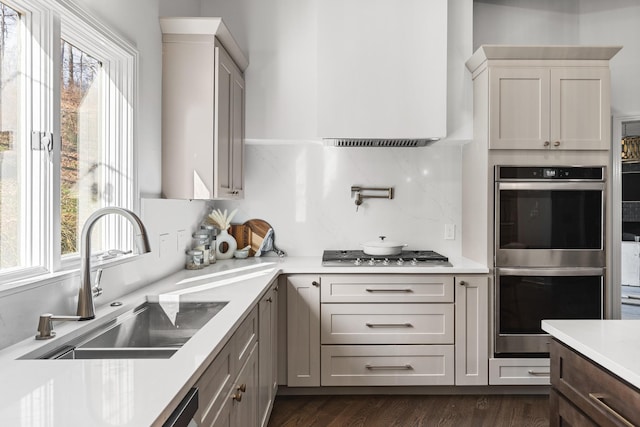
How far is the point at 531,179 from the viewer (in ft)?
9.25

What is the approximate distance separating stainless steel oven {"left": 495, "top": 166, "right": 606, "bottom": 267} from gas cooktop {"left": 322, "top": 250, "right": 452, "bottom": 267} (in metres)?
0.39

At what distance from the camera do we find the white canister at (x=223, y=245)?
126 inches

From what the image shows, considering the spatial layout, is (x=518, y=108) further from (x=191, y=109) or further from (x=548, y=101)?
(x=191, y=109)

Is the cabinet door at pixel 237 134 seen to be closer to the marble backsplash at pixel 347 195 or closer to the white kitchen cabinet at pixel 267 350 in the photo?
the marble backsplash at pixel 347 195

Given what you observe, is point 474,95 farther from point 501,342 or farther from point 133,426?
point 133,426

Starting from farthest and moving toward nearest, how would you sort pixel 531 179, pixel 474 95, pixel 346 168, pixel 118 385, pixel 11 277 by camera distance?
pixel 346 168, pixel 474 95, pixel 531 179, pixel 11 277, pixel 118 385

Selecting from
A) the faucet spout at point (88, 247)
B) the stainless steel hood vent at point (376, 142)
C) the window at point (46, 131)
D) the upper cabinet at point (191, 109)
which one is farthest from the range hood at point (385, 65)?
the faucet spout at point (88, 247)

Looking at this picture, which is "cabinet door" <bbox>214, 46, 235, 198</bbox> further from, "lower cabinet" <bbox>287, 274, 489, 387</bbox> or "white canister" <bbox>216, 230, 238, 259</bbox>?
"lower cabinet" <bbox>287, 274, 489, 387</bbox>

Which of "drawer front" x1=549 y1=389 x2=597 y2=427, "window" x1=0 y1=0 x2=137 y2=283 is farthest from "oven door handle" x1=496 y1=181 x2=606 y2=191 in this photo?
"window" x1=0 y1=0 x2=137 y2=283

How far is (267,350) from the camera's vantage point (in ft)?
7.68

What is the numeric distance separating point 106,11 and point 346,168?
1.96 meters

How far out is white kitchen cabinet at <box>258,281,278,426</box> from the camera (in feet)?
7.03

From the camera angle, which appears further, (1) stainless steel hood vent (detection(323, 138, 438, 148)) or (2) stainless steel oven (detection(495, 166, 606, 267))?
(1) stainless steel hood vent (detection(323, 138, 438, 148))

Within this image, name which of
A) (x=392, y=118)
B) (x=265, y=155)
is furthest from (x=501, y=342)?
(x=265, y=155)
